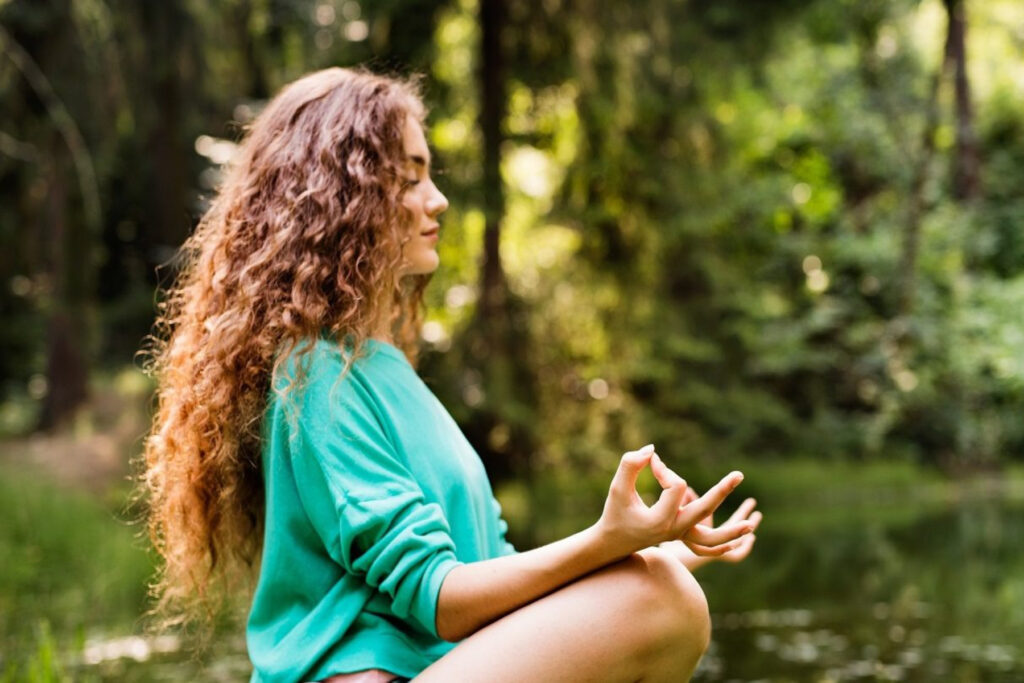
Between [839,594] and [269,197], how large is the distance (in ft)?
16.4

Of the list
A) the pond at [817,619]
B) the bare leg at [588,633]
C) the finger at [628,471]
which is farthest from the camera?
the pond at [817,619]

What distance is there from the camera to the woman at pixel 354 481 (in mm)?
1531

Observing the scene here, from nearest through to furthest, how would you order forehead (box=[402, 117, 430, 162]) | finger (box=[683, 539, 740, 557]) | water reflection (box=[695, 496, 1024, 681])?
finger (box=[683, 539, 740, 557])
forehead (box=[402, 117, 430, 162])
water reflection (box=[695, 496, 1024, 681])

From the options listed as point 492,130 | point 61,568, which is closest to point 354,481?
point 61,568

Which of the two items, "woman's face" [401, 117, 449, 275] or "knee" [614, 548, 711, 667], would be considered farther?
"woman's face" [401, 117, 449, 275]

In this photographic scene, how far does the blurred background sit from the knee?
1.45 metres

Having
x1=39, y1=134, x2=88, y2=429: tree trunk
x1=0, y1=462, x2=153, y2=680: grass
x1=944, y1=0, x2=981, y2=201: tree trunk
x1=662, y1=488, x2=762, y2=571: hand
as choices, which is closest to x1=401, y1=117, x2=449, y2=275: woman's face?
x1=662, y1=488, x2=762, y2=571: hand

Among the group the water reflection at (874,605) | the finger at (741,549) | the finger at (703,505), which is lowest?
the water reflection at (874,605)

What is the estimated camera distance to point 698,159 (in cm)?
1202

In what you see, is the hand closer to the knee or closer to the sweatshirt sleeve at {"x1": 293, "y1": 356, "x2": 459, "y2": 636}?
the knee

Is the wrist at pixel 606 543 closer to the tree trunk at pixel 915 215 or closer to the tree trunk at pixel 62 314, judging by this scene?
the tree trunk at pixel 62 314

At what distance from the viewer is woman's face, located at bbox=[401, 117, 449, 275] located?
1.88m

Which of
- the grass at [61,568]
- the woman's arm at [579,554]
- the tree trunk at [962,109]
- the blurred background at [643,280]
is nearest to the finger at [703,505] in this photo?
the woman's arm at [579,554]

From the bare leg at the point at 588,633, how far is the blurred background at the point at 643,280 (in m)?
1.31
